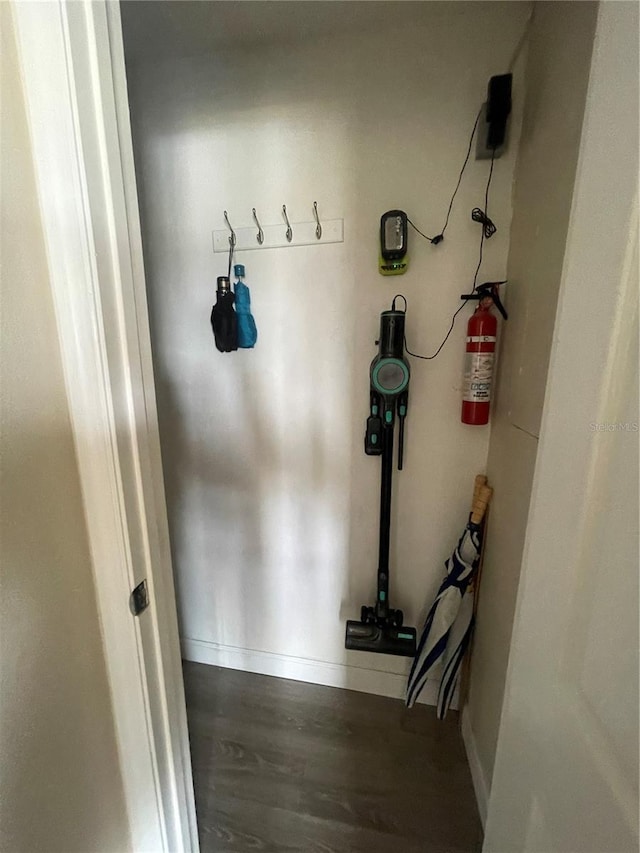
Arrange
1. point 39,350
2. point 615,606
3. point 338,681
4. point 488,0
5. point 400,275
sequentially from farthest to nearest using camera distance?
point 338,681
point 400,275
point 488,0
point 39,350
point 615,606

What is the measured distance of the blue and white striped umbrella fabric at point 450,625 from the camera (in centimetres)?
128

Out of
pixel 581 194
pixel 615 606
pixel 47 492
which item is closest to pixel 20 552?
pixel 47 492

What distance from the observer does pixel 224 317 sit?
1309 millimetres

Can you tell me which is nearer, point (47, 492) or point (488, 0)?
point (47, 492)

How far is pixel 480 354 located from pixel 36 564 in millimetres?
1175

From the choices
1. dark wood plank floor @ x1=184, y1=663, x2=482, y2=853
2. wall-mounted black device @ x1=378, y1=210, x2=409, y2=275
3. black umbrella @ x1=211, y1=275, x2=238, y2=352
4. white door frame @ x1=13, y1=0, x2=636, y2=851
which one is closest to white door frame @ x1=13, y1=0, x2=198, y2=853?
white door frame @ x1=13, y1=0, x2=636, y2=851

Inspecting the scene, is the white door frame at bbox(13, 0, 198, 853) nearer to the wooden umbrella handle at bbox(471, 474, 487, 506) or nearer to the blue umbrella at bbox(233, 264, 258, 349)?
the blue umbrella at bbox(233, 264, 258, 349)

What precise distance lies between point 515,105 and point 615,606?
4.50ft

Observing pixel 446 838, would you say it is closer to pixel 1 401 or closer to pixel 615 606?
pixel 615 606

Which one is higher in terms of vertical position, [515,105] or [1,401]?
[515,105]

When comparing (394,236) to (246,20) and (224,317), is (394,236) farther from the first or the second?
(246,20)

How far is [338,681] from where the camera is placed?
1613mm

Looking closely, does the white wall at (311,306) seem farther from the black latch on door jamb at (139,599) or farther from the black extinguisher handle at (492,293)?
the black latch on door jamb at (139,599)

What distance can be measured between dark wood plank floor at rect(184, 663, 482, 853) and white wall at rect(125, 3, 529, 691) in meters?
0.16
